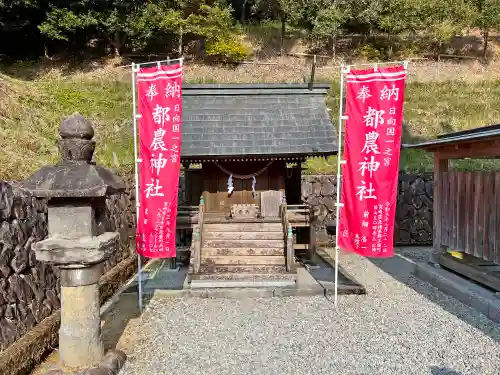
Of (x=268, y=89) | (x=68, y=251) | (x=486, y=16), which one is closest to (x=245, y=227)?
(x=268, y=89)

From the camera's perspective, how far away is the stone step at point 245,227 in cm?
1027

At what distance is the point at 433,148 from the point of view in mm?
9617

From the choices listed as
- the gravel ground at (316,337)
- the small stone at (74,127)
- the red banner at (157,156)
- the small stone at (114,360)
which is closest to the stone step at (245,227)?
the gravel ground at (316,337)

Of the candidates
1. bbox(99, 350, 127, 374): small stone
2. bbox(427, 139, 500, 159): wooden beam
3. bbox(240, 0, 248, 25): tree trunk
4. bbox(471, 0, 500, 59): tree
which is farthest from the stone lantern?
bbox(240, 0, 248, 25): tree trunk

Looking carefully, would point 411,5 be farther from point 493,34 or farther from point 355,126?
point 355,126

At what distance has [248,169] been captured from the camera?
1145cm

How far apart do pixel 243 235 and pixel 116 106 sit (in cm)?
1635

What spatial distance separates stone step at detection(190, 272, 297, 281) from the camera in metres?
8.89

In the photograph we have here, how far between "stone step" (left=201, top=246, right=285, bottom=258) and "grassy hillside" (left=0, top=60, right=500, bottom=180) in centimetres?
501

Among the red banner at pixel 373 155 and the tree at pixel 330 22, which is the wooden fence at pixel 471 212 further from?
the tree at pixel 330 22

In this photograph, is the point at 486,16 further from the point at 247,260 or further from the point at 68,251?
the point at 68,251

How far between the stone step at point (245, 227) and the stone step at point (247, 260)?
2.89 ft

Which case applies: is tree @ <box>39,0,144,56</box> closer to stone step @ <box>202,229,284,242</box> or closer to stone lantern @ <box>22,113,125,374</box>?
stone step @ <box>202,229,284,242</box>

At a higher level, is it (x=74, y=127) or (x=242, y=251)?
(x=74, y=127)
